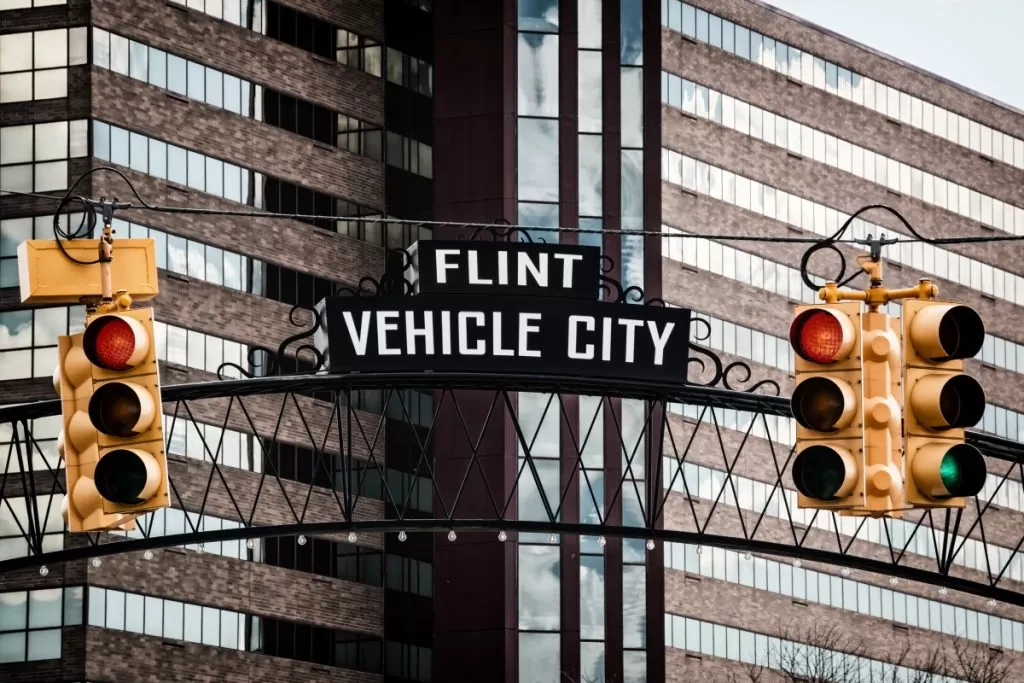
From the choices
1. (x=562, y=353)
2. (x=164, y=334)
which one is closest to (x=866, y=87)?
(x=164, y=334)

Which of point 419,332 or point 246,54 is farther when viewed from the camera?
point 246,54

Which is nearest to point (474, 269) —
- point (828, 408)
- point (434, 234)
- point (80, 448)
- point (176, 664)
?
point (80, 448)

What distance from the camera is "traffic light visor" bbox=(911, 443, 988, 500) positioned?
12.4 metres

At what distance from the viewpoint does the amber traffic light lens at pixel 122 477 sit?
1279 cm

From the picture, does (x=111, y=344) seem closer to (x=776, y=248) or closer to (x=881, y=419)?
(x=881, y=419)

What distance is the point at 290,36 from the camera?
3044 inches

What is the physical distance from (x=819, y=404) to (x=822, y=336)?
36cm

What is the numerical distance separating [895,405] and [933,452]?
1.06ft

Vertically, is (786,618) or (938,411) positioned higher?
(938,411)

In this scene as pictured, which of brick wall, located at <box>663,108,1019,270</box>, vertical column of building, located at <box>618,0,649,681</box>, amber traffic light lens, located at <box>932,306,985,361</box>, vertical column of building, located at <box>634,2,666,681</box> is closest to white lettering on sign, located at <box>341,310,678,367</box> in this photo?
amber traffic light lens, located at <box>932,306,985,361</box>

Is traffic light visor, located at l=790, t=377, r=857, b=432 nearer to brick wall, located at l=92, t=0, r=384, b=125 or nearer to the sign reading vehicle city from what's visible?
the sign reading vehicle city

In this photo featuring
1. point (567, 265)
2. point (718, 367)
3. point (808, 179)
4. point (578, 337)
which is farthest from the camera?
point (808, 179)

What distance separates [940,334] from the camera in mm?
12469

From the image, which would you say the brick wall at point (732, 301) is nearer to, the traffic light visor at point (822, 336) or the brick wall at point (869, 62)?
the brick wall at point (869, 62)
